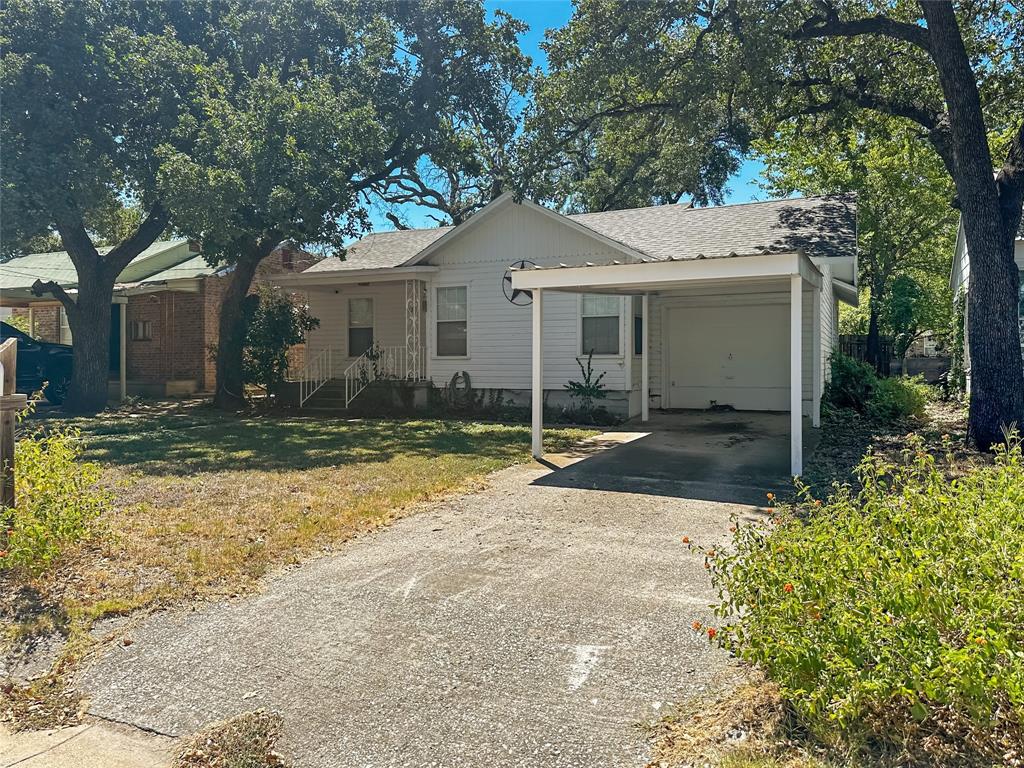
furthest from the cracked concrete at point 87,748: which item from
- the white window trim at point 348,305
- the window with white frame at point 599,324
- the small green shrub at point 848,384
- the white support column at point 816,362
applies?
the white window trim at point 348,305

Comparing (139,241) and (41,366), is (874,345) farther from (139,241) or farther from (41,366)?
(41,366)

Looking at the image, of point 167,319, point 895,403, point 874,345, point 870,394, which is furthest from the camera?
point 874,345

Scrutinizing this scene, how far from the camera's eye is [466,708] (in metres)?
3.31

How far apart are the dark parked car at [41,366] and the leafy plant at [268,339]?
4999mm

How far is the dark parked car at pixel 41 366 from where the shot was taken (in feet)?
56.8

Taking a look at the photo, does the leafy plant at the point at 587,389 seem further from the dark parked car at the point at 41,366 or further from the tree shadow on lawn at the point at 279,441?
the dark parked car at the point at 41,366

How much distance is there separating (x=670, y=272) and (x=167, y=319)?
1608 centimetres

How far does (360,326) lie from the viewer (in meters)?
18.1

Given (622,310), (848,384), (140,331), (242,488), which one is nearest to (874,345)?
(848,384)

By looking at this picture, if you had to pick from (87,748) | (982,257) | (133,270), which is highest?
(133,270)

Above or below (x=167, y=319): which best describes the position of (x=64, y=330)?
below

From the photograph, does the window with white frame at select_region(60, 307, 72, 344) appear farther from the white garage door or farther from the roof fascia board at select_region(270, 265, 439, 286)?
the white garage door

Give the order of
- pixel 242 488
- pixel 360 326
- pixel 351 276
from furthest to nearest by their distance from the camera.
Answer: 1. pixel 360 326
2. pixel 351 276
3. pixel 242 488

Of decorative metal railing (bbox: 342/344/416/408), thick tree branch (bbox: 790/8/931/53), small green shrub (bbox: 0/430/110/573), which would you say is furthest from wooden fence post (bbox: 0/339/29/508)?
decorative metal railing (bbox: 342/344/416/408)
